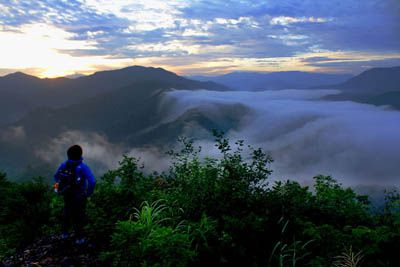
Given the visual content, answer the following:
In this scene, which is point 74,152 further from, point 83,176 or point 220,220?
point 220,220

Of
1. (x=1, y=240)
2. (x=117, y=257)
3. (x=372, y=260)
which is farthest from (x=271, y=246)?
(x=1, y=240)

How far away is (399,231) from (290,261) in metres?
1.98

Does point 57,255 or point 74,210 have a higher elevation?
point 74,210

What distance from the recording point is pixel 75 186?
23.1 feet

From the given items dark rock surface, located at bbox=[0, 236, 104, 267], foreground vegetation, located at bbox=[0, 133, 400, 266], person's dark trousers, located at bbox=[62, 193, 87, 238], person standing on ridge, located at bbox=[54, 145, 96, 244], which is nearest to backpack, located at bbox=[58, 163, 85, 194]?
person standing on ridge, located at bbox=[54, 145, 96, 244]

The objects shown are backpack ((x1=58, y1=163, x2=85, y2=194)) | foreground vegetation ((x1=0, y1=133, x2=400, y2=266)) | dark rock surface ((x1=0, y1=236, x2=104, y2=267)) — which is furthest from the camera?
backpack ((x1=58, y1=163, x2=85, y2=194))

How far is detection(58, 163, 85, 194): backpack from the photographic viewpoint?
7.03 metres

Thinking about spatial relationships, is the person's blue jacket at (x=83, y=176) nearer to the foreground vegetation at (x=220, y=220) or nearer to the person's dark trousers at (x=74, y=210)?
the person's dark trousers at (x=74, y=210)

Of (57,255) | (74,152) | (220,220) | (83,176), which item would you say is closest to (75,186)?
(83,176)

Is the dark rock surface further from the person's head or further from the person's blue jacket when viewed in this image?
the person's head

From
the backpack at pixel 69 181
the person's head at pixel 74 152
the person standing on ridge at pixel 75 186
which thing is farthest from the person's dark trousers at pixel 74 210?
the person's head at pixel 74 152

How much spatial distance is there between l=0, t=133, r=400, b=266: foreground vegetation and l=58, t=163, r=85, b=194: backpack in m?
0.71

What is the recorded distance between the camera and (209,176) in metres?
7.29

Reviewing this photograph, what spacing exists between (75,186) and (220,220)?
3.15m
